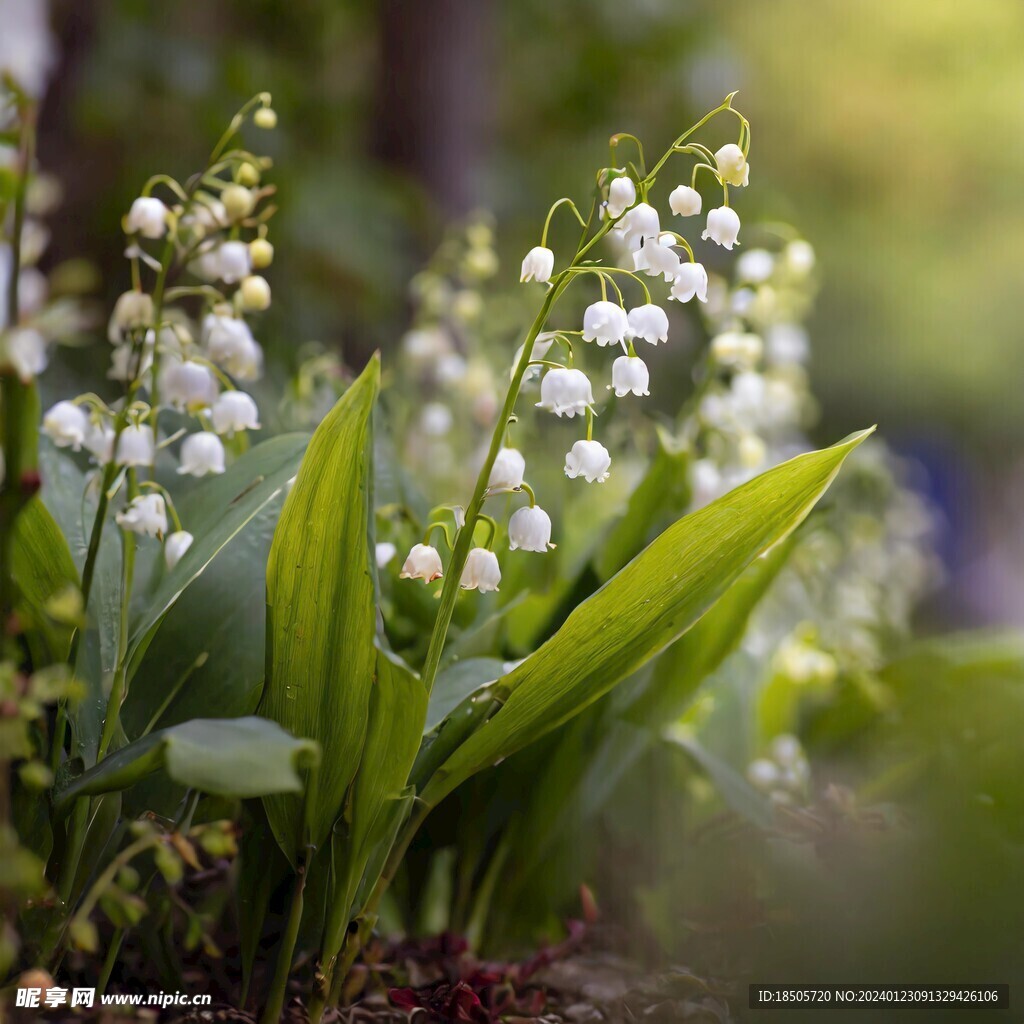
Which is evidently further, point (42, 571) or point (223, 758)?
point (42, 571)

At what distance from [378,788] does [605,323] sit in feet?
0.87

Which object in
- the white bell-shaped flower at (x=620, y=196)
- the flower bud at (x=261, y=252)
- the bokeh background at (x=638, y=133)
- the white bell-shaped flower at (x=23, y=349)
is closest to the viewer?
the white bell-shaped flower at (x=23, y=349)

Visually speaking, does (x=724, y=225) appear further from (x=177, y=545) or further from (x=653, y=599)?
(x=177, y=545)

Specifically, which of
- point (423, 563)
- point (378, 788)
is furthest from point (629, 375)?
point (378, 788)

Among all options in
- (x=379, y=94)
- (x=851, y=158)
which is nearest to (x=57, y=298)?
(x=379, y=94)

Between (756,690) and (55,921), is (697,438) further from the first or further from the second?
(55,921)

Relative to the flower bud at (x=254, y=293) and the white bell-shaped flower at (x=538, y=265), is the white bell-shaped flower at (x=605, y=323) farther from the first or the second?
the flower bud at (x=254, y=293)

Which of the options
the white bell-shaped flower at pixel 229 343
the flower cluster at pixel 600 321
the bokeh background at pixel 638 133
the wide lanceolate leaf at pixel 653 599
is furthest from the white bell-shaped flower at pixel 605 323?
the bokeh background at pixel 638 133

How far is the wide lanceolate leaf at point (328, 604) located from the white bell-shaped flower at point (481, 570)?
60mm

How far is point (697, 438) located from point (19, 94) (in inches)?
23.9

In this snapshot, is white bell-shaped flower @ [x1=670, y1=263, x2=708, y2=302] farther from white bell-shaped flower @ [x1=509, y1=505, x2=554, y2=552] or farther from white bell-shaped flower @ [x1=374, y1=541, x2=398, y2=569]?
white bell-shaped flower @ [x1=374, y1=541, x2=398, y2=569]

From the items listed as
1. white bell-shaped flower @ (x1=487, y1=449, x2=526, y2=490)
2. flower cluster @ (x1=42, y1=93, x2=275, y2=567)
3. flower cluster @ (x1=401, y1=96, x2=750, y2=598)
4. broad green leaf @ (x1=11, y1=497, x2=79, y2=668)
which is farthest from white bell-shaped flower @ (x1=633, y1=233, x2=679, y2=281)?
broad green leaf @ (x1=11, y1=497, x2=79, y2=668)

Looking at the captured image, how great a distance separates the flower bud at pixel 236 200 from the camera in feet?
1.76

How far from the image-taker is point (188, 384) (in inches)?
20.2
